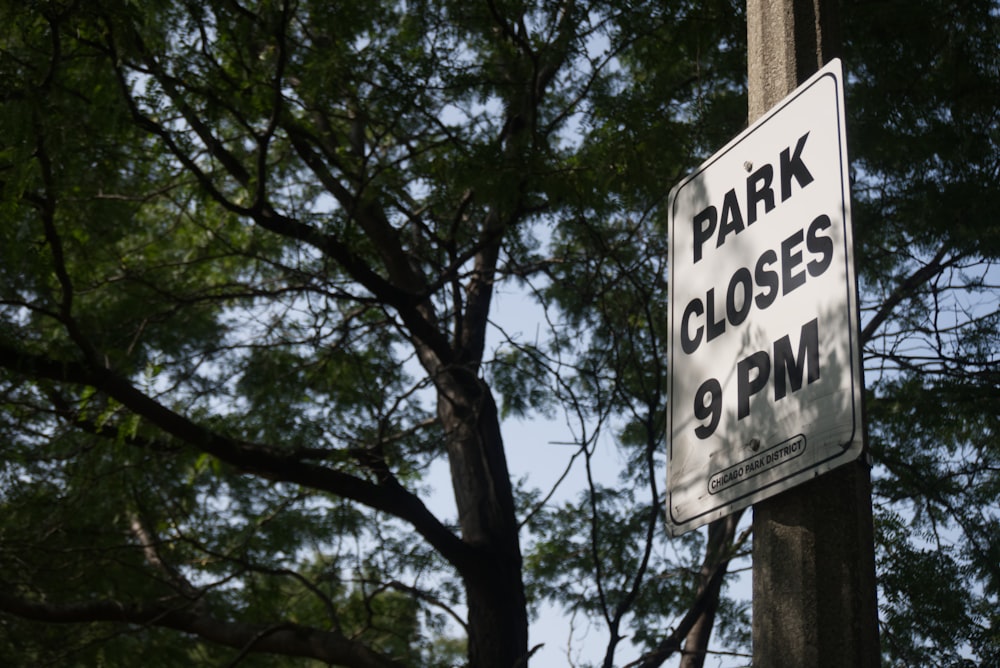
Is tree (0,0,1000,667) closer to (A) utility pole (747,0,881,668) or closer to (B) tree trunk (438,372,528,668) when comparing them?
(B) tree trunk (438,372,528,668)

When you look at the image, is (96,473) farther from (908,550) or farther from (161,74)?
(908,550)

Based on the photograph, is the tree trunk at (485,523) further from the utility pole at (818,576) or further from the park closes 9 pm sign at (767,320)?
the utility pole at (818,576)

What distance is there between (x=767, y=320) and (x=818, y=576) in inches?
22.7

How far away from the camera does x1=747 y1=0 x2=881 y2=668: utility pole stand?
7.11 ft

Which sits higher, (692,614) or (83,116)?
(83,116)

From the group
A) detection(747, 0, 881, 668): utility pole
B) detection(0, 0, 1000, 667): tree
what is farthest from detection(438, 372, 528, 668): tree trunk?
detection(747, 0, 881, 668): utility pole

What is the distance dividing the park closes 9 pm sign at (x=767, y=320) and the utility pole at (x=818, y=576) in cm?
9

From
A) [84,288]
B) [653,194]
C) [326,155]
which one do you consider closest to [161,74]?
[326,155]

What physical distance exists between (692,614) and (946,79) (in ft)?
13.3

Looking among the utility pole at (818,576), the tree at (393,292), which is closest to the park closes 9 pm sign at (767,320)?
the utility pole at (818,576)

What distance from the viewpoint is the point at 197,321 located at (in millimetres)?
9898

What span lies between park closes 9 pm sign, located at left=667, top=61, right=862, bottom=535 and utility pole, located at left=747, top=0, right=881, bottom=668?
3.4 inches

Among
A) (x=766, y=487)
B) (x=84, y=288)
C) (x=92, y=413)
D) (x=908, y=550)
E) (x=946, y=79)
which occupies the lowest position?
(x=766, y=487)

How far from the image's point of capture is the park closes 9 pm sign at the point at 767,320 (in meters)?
2.24
